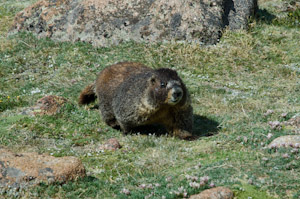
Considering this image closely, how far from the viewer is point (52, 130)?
329 inches

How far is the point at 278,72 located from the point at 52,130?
608 cm

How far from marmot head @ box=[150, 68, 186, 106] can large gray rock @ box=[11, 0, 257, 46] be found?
16.9ft

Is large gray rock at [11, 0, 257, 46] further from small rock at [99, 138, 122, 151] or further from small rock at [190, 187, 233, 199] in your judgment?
small rock at [190, 187, 233, 199]

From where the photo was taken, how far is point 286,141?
20.4ft

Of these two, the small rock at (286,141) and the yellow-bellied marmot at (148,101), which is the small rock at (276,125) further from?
the yellow-bellied marmot at (148,101)

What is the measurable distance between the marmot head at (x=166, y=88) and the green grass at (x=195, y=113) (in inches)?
29.2

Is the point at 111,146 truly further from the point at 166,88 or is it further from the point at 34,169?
the point at 34,169

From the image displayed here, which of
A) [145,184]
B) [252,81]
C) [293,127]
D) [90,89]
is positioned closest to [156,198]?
[145,184]

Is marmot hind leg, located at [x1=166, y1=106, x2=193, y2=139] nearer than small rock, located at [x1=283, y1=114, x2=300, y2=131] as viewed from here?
No

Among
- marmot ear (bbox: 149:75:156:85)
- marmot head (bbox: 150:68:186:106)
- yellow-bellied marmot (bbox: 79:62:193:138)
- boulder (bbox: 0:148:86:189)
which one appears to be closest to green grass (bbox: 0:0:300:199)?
boulder (bbox: 0:148:86:189)

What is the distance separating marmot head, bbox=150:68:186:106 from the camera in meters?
7.07

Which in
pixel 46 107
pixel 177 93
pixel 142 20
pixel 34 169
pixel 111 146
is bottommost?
pixel 46 107

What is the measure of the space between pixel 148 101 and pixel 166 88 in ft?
1.45

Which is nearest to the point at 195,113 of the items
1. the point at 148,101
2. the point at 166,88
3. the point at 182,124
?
the point at 182,124
